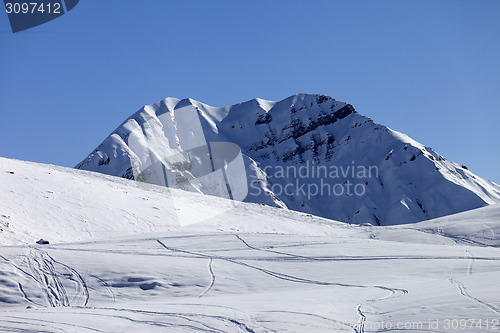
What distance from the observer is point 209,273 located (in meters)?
19.1

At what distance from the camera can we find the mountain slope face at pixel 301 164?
141 metres

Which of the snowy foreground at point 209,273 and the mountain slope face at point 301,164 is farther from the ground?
the mountain slope face at point 301,164

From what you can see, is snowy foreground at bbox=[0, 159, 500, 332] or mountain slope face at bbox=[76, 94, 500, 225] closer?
snowy foreground at bbox=[0, 159, 500, 332]

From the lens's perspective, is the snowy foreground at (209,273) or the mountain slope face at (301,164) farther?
the mountain slope face at (301,164)

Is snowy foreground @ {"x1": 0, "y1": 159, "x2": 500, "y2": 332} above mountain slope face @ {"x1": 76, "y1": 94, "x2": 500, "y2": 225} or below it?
below

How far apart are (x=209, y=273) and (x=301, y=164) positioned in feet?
540

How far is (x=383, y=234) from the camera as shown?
3491cm

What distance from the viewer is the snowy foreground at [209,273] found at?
1263cm

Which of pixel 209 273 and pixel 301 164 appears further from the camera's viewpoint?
pixel 301 164

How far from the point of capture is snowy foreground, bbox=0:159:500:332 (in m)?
12.6

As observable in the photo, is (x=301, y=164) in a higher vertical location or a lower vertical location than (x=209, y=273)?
higher

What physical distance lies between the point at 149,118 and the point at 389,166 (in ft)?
279

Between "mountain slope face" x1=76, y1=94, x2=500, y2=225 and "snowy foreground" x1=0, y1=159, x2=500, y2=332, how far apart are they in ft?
352

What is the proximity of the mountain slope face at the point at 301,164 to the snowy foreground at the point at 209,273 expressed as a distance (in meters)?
107
